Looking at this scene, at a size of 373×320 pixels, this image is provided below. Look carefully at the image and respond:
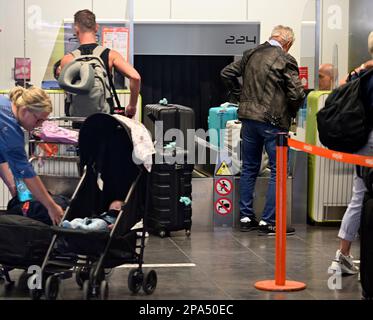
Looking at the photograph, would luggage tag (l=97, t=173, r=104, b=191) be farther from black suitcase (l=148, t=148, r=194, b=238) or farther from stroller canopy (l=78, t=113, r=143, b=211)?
black suitcase (l=148, t=148, r=194, b=238)

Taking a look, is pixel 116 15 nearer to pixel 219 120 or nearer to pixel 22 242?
pixel 219 120

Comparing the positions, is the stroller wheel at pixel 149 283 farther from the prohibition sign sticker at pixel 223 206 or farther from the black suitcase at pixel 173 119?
the prohibition sign sticker at pixel 223 206

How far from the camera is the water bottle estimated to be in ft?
19.9

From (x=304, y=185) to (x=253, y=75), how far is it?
1.18 meters

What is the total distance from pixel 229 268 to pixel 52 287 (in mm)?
1578

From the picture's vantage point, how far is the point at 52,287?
18.2 feet

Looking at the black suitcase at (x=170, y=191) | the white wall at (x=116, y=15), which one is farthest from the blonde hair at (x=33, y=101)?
the white wall at (x=116, y=15)

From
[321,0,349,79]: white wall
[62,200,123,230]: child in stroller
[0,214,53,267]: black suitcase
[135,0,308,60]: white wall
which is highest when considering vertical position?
[135,0,308,60]: white wall

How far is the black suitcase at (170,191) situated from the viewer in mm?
7984

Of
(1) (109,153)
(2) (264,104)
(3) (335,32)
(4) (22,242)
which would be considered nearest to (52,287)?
(4) (22,242)

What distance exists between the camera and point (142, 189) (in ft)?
19.2

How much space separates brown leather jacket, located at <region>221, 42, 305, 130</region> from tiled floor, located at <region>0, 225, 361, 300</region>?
975 millimetres

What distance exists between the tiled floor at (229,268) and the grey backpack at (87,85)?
112 cm

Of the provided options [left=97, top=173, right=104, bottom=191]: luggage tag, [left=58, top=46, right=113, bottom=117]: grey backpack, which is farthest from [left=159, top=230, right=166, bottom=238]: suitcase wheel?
[left=97, top=173, right=104, bottom=191]: luggage tag
